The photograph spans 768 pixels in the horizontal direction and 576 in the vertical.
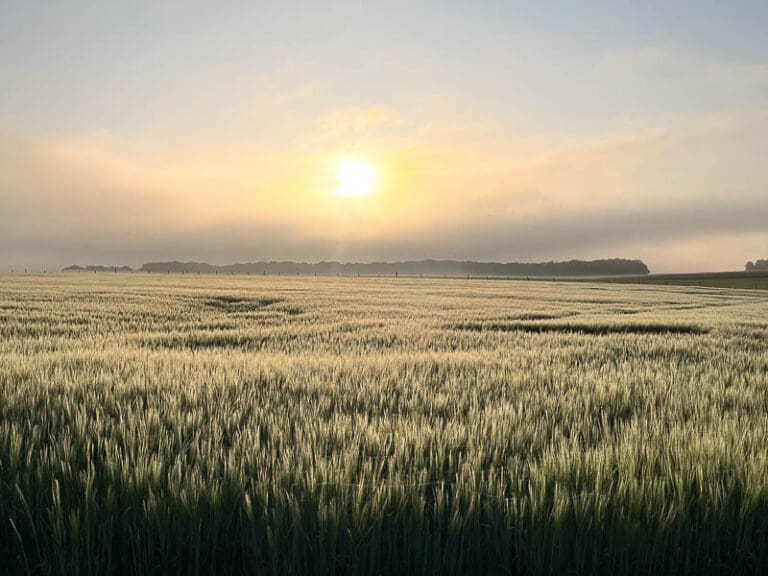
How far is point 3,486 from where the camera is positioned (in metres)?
2.67

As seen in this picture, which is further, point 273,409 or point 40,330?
point 40,330

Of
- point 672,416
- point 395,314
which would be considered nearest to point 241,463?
point 672,416

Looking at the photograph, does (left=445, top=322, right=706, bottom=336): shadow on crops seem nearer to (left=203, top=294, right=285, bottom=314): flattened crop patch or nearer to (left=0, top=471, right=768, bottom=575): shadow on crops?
(left=203, top=294, right=285, bottom=314): flattened crop patch

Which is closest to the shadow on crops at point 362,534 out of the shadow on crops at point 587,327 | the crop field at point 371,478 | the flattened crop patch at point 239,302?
the crop field at point 371,478

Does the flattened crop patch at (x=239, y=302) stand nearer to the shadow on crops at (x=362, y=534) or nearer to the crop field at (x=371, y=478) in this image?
the crop field at (x=371, y=478)

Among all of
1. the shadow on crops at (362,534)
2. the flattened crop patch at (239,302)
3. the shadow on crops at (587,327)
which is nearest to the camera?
the shadow on crops at (362,534)

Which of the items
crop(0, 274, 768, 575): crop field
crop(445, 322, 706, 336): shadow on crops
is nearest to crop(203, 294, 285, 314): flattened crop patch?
crop(445, 322, 706, 336): shadow on crops

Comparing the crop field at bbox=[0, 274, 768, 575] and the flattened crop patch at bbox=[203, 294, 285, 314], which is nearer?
the crop field at bbox=[0, 274, 768, 575]

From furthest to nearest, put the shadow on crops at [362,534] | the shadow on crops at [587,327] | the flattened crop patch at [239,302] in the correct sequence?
1. the flattened crop patch at [239,302]
2. the shadow on crops at [587,327]
3. the shadow on crops at [362,534]

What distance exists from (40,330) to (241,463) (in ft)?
39.8

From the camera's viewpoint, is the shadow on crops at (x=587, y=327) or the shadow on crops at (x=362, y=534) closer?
the shadow on crops at (x=362, y=534)

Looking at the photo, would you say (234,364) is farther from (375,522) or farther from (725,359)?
(725,359)

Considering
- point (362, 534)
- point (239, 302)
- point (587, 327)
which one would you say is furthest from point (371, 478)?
point (239, 302)

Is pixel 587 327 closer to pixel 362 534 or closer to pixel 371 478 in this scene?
pixel 371 478
